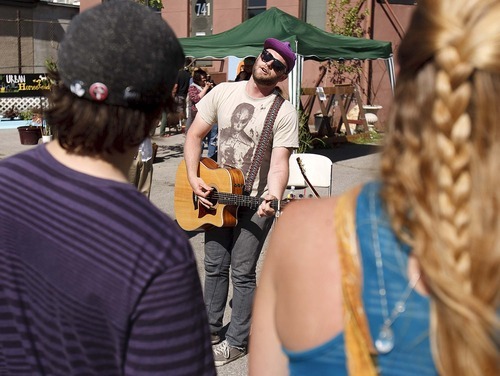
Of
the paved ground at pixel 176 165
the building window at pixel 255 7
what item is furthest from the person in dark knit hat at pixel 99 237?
the building window at pixel 255 7

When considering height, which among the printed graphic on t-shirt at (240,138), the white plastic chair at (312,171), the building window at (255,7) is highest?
the building window at (255,7)

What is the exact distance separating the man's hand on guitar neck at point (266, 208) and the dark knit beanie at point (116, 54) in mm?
2549

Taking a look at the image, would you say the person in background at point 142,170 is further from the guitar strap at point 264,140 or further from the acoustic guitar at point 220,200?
the guitar strap at point 264,140

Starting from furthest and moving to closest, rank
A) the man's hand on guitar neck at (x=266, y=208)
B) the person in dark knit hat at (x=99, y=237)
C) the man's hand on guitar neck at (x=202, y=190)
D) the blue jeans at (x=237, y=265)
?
the man's hand on guitar neck at (x=202, y=190), the blue jeans at (x=237, y=265), the man's hand on guitar neck at (x=266, y=208), the person in dark knit hat at (x=99, y=237)

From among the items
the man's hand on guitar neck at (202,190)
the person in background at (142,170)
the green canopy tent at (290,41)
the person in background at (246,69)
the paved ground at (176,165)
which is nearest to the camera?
the man's hand on guitar neck at (202,190)

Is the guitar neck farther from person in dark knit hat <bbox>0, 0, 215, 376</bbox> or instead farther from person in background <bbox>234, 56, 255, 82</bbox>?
person in background <bbox>234, 56, 255, 82</bbox>

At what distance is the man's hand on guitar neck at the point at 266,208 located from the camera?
3936 mm

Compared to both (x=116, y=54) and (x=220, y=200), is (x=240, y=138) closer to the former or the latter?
(x=220, y=200)

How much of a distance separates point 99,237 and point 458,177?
27.8 inches

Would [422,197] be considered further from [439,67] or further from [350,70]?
[350,70]

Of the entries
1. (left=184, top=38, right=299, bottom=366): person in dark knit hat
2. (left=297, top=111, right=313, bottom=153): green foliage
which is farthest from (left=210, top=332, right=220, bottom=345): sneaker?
(left=297, top=111, right=313, bottom=153): green foliage

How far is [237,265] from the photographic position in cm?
409

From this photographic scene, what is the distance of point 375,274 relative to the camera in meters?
1.05

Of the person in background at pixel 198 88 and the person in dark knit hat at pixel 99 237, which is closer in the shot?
the person in dark knit hat at pixel 99 237
